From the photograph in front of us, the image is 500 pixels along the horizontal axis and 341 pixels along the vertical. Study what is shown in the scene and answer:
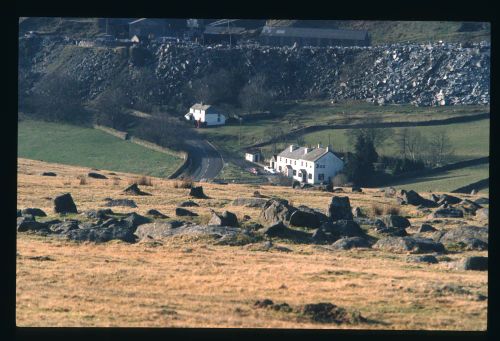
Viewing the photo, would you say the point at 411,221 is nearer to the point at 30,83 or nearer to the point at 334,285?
the point at 334,285

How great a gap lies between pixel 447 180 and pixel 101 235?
52.0 metres

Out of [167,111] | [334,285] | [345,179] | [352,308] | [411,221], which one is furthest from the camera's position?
[167,111]

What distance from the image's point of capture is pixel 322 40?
5842 inches

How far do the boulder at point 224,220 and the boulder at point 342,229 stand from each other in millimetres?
3561

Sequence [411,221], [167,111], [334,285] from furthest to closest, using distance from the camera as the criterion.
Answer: [167,111] → [411,221] → [334,285]

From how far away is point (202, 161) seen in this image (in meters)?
89.2

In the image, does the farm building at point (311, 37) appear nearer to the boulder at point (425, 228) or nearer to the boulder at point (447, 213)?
the boulder at point (447, 213)

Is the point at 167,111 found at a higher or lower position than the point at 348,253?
higher

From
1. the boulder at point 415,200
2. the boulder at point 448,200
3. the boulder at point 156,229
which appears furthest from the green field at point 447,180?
the boulder at point 156,229

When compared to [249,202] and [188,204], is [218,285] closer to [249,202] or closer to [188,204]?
[188,204]

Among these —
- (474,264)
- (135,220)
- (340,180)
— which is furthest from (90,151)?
(474,264)

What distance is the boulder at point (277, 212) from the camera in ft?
121

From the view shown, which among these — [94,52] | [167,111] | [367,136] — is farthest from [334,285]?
[94,52]

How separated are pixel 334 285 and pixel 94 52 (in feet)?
378
